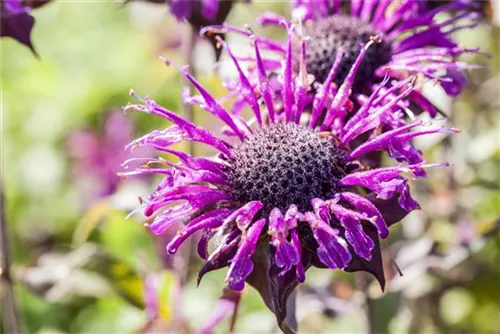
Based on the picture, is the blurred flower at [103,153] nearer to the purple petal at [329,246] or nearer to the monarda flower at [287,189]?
the monarda flower at [287,189]

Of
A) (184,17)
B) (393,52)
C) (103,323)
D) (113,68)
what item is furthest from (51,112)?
(393,52)

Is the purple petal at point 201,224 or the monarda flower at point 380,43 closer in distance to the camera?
the purple petal at point 201,224

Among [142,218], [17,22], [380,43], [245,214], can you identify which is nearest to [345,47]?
[380,43]

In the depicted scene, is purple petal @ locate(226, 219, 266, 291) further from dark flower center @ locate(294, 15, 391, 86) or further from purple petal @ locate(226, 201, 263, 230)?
dark flower center @ locate(294, 15, 391, 86)

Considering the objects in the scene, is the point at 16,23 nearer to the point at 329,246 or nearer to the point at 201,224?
the point at 201,224

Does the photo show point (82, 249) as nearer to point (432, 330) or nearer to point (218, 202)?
point (218, 202)

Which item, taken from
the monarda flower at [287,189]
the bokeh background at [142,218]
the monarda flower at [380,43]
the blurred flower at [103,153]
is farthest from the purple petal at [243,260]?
the blurred flower at [103,153]
